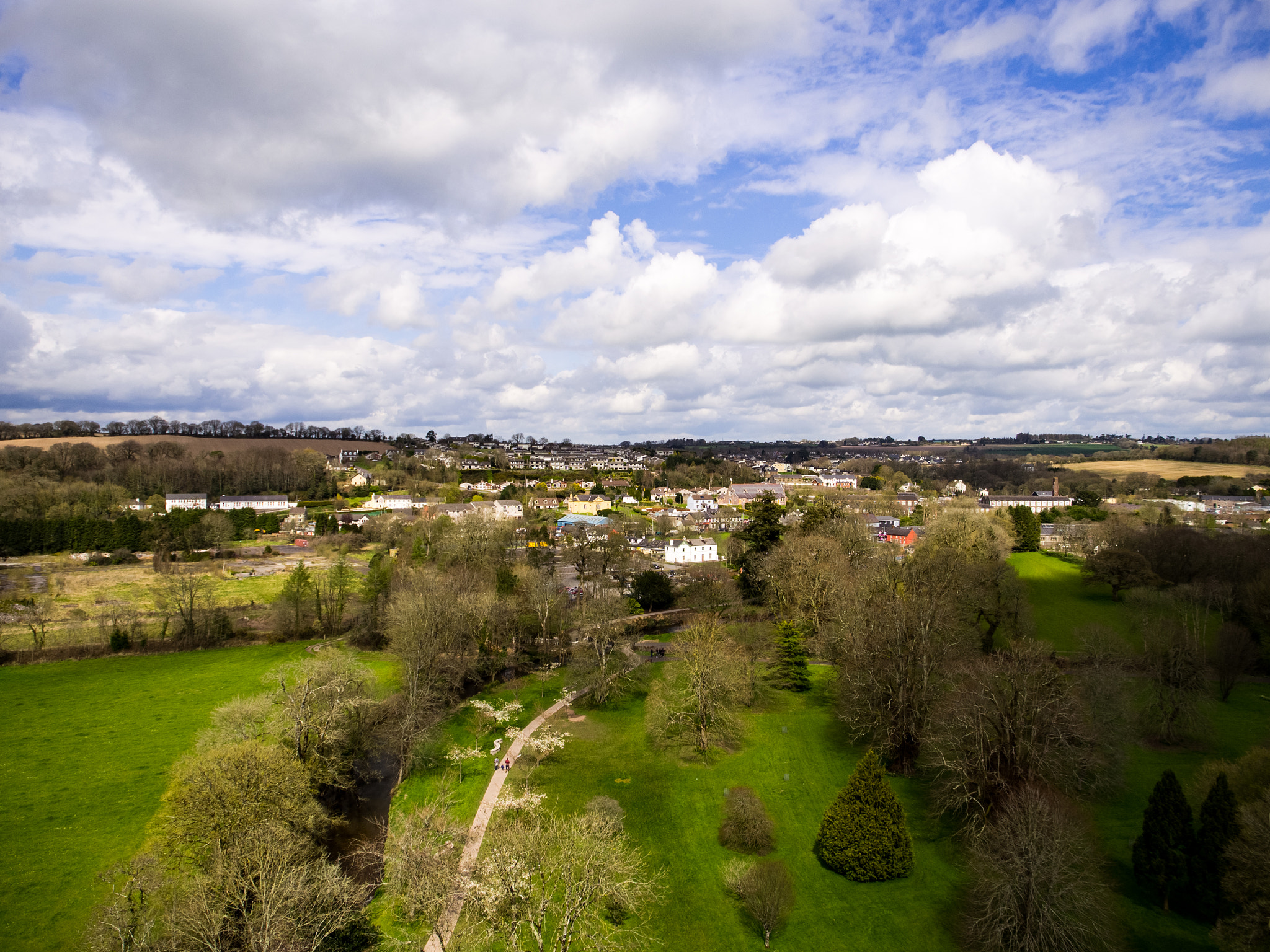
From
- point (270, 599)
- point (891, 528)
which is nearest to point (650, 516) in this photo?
point (891, 528)

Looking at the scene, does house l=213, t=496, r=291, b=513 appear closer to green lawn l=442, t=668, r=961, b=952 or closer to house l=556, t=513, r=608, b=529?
house l=556, t=513, r=608, b=529

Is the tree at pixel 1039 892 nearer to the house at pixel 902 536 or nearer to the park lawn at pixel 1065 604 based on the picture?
the park lawn at pixel 1065 604

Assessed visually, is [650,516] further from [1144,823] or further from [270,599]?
[1144,823]

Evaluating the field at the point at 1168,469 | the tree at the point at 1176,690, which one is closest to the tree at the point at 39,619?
the tree at the point at 1176,690

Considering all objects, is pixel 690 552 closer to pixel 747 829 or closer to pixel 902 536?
pixel 902 536

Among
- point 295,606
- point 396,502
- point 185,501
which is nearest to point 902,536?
point 295,606

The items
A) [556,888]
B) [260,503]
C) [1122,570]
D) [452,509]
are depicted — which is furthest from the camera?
[260,503]

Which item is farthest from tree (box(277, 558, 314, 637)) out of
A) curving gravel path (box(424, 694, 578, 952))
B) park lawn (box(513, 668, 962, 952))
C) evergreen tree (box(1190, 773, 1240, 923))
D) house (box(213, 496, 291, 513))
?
house (box(213, 496, 291, 513))

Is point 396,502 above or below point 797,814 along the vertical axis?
above
